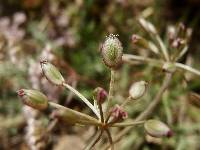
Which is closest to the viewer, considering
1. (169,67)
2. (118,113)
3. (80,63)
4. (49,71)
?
(118,113)

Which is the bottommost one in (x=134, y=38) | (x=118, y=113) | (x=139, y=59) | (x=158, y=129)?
(x=158, y=129)

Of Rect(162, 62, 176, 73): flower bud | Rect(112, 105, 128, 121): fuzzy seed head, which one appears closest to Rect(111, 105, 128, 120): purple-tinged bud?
Rect(112, 105, 128, 121): fuzzy seed head

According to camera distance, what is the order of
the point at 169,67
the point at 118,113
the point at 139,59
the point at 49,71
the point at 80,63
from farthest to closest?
the point at 80,63 → the point at 139,59 → the point at 169,67 → the point at 49,71 → the point at 118,113

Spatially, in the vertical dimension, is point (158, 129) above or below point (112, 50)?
below

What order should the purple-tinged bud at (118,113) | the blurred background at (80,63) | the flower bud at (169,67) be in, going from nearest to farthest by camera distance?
1. the purple-tinged bud at (118,113)
2. the flower bud at (169,67)
3. the blurred background at (80,63)

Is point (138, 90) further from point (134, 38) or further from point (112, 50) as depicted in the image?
point (134, 38)

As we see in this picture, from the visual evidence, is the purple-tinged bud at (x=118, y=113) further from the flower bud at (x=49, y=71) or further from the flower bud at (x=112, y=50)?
the flower bud at (x=49, y=71)

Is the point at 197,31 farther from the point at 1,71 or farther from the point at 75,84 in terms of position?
the point at 1,71

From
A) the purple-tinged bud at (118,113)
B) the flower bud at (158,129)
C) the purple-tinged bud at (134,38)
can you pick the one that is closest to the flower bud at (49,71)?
the purple-tinged bud at (118,113)

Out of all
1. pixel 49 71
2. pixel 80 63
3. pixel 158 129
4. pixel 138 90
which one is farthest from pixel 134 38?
pixel 80 63
